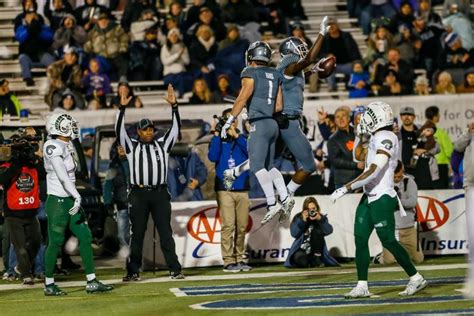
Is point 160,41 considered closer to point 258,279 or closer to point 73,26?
point 73,26

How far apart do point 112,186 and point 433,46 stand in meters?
8.78

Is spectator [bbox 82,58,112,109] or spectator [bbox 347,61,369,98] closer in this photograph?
spectator [bbox 82,58,112,109]

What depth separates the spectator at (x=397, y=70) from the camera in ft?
83.2

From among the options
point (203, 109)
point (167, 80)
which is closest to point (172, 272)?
point (203, 109)

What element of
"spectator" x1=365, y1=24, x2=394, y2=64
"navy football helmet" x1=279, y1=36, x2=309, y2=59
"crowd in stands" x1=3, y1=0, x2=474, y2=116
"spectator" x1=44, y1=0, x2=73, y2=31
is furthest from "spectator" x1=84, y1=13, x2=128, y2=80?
"navy football helmet" x1=279, y1=36, x2=309, y2=59

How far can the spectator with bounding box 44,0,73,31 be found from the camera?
85.9 ft

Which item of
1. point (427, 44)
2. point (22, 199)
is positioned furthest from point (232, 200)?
point (427, 44)

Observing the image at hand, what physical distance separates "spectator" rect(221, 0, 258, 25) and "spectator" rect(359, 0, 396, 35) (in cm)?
228

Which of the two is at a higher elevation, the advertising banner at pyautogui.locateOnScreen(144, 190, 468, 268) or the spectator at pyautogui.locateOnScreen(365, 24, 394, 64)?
the spectator at pyautogui.locateOnScreen(365, 24, 394, 64)

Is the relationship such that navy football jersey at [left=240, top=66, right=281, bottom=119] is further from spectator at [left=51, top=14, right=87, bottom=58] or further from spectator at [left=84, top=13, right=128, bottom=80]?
spectator at [left=51, top=14, right=87, bottom=58]

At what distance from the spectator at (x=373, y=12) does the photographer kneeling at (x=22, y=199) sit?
11067 millimetres

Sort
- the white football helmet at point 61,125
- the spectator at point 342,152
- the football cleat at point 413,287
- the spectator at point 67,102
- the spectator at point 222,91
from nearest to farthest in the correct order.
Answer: the football cleat at point 413,287 → the white football helmet at point 61,125 → the spectator at point 342,152 → the spectator at point 67,102 → the spectator at point 222,91

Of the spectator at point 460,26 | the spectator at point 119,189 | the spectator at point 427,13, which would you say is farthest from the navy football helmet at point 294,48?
the spectator at point 427,13

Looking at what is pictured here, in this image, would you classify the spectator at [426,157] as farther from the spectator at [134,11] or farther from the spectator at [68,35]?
the spectator at [68,35]
